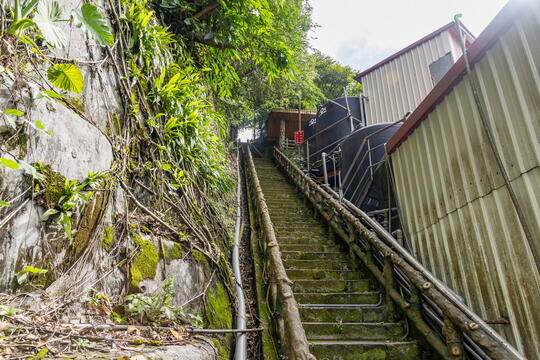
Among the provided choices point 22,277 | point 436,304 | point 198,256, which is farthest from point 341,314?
point 22,277

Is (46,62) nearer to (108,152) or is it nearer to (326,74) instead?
(108,152)

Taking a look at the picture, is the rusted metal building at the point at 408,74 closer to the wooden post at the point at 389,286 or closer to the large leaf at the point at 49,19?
the wooden post at the point at 389,286

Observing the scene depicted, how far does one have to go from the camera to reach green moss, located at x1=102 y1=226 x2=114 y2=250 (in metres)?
2.58

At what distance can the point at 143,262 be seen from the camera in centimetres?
280

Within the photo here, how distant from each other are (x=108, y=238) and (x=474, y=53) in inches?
151

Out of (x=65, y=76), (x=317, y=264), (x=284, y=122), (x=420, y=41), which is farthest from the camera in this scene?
(x=284, y=122)

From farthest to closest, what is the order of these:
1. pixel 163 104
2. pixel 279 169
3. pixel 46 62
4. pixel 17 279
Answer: pixel 279 169 → pixel 163 104 → pixel 46 62 → pixel 17 279

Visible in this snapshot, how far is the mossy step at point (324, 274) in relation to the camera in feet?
15.7

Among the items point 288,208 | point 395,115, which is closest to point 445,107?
point 288,208

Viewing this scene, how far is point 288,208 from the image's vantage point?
8.42 meters

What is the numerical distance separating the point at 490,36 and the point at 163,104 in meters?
3.65

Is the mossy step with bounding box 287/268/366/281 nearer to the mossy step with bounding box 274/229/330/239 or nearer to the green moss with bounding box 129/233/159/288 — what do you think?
the mossy step with bounding box 274/229/330/239

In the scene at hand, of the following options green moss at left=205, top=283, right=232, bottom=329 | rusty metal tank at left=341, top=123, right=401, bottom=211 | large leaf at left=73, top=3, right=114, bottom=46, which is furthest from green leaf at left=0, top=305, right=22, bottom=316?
rusty metal tank at left=341, top=123, right=401, bottom=211

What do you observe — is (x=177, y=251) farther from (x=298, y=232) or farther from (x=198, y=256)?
(x=298, y=232)
